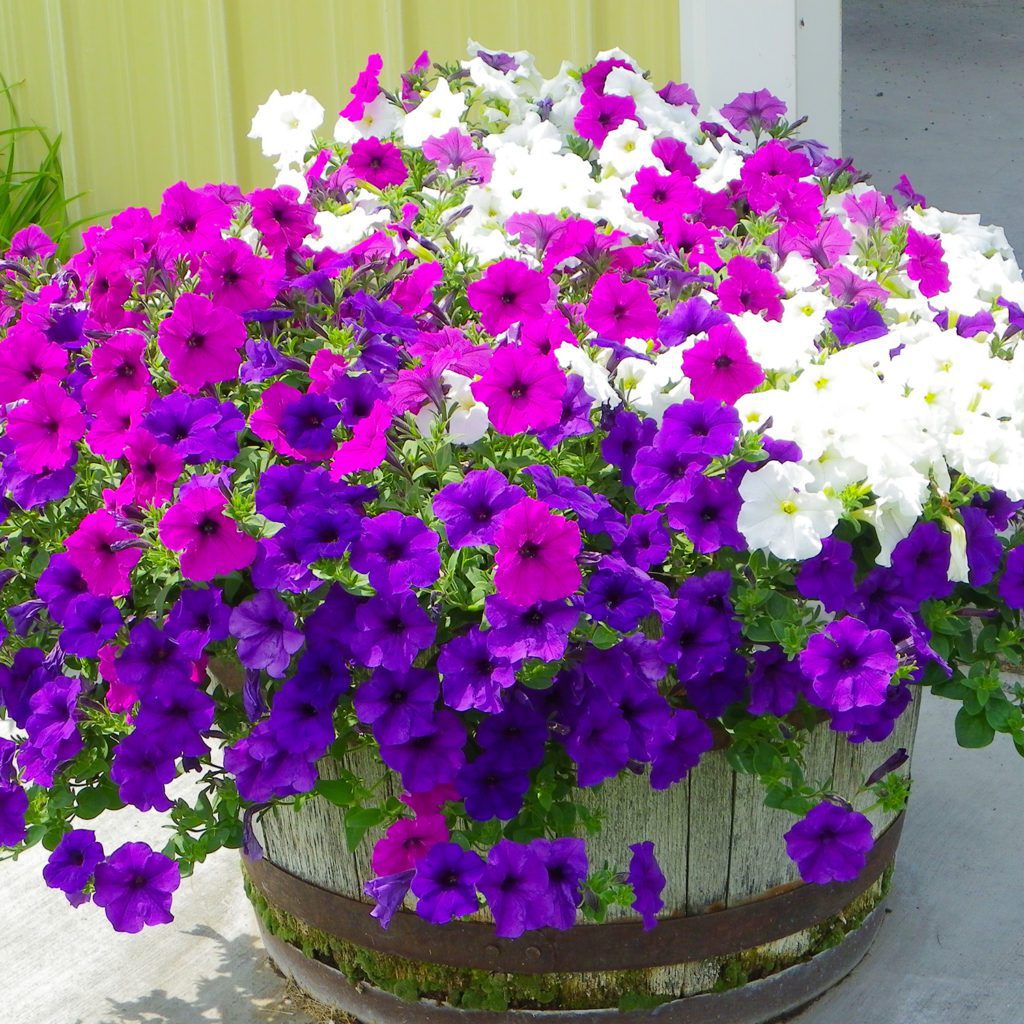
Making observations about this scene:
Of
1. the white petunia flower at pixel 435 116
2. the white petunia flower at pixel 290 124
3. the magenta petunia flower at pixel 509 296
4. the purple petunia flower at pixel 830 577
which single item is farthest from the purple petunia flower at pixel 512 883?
the white petunia flower at pixel 290 124

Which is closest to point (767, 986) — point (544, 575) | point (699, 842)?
point (699, 842)

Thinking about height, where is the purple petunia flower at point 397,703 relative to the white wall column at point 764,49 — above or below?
below

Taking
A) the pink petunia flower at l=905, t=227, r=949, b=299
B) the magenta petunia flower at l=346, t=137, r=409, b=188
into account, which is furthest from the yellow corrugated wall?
the pink petunia flower at l=905, t=227, r=949, b=299

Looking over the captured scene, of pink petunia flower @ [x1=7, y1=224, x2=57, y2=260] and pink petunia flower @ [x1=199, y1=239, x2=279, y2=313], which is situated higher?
pink petunia flower @ [x1=199, y1=239, x2=279, y2=313]

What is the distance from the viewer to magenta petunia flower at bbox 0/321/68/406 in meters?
1.71

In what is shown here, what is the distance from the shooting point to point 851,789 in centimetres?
187

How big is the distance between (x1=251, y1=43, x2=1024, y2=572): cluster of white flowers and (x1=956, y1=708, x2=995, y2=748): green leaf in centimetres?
22

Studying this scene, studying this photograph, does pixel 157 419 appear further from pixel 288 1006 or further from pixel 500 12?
Result: pixel 500 12

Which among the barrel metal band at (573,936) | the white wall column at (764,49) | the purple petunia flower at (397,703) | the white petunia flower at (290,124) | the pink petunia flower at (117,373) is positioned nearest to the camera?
the purple petunia flower at (397,703)

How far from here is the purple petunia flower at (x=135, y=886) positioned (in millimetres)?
1615

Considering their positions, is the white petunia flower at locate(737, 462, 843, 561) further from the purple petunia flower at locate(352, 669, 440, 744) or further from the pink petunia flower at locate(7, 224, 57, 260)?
the pink petunia flower at locate(7, 224, 57, 260)

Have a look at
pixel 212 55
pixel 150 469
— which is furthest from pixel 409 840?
pixel 212 55

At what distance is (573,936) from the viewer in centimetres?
179

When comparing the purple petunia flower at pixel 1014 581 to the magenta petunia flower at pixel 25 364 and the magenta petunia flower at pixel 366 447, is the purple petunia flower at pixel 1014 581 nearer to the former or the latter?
the magenta petunia flower at pixel 366 447
